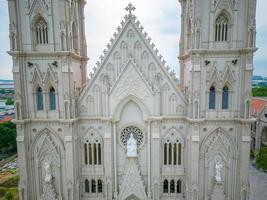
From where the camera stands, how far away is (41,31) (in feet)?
67.5

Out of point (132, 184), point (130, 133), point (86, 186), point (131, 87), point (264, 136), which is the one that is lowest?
point (264, 136)

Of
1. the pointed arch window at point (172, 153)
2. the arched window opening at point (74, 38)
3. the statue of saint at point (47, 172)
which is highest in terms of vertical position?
the arched window opening at point (74, 38)

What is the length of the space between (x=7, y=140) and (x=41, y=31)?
37738 mm

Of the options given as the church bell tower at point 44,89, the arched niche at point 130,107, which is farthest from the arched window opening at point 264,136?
the church bell tower at point 44,89

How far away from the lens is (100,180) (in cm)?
2270

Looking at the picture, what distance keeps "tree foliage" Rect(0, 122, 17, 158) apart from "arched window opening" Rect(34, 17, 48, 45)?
36071 millimetres

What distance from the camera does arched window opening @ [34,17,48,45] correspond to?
20422mm

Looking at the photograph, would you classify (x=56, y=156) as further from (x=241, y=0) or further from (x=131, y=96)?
(x=241, y=0)

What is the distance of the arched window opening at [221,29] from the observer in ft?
65.4

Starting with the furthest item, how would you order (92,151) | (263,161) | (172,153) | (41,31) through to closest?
(263,161)
(92,151)
(172,153)
(41,31)

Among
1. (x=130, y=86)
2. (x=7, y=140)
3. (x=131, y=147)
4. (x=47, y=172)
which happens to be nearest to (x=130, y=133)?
(x=131, y=147)

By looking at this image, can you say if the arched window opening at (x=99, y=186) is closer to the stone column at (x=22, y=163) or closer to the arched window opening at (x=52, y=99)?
the stone column at (x=22, y=163)

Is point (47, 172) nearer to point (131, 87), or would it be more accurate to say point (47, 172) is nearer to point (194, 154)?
point (131, 87)

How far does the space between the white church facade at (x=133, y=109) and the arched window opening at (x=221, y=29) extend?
0.33ft
